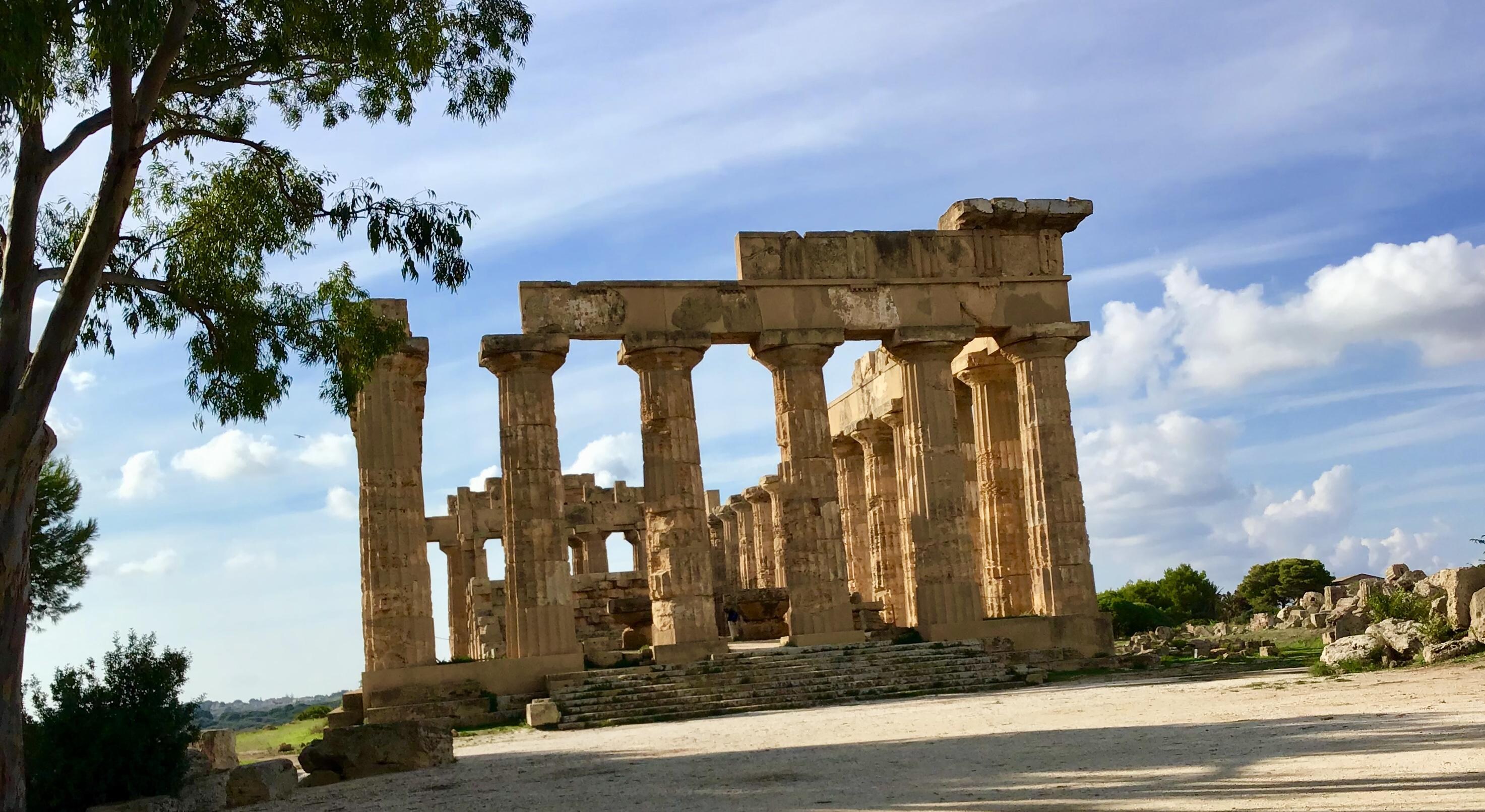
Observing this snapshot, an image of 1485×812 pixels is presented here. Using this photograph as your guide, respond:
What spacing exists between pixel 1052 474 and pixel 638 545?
1799cm

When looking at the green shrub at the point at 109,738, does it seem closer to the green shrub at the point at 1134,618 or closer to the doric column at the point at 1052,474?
the doric column at the point at 1052,474

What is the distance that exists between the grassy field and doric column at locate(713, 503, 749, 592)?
13.9 meters

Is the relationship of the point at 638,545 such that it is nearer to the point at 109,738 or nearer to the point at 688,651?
the point at 688,651

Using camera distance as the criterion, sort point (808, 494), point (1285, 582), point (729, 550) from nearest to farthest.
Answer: point (808, 494)
point (729, 550)
point (1285, 582)

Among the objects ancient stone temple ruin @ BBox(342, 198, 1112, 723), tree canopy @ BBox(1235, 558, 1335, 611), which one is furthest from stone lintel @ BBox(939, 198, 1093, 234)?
tree canopy @ BBox(1235, 558, 1335, 611)

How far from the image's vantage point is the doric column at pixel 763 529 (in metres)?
39.9

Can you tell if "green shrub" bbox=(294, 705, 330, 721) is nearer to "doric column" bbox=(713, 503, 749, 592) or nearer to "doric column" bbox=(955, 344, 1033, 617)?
"doric column" bbox=(713, 503, 749, 592)

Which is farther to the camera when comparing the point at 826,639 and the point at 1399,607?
the point at 826,639

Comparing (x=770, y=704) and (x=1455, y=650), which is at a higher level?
(x=1455, y=650)

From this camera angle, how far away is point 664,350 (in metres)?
26.0

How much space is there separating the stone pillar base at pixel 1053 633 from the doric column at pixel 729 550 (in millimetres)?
19124

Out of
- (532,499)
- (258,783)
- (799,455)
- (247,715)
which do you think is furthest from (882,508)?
(247,715)

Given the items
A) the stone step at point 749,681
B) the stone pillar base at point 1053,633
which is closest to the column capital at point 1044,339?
the stone pillar base at point 1053,633

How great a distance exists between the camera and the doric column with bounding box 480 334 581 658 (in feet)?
81.3
